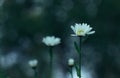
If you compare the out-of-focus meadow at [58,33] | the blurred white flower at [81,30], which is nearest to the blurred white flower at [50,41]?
the blurred white flower at [81,30]

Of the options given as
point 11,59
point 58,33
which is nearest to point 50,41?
point 58,33

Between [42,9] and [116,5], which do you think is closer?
[116,5]

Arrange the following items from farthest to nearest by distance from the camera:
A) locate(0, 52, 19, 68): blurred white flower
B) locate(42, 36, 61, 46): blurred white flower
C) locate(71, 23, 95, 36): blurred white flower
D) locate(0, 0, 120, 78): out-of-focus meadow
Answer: locate(0, 0, 120, 78): out-of-focus meadow, locate(0, 52, 19, 68): blurred white flower, locate(42, 36, 61, 46): blurred white flower, locate(71, 23, 95, 36): blurred white flower

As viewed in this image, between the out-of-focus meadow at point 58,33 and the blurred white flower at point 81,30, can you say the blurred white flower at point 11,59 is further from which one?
the blurred white flower at point 81,30

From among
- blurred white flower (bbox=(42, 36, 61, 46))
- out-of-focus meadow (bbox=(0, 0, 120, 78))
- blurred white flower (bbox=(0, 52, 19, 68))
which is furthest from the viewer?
out-of-focus meadow (bbox=(0, 0, 120, 78))

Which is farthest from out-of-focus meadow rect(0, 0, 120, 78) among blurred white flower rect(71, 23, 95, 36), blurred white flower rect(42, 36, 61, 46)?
blurred white flower rect(71, 23, 95, 36)

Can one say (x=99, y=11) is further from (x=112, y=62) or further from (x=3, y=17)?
(x=3, y=17)

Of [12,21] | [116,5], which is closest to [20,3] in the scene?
[12,21]

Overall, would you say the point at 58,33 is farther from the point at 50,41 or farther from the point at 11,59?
the point at 50,41

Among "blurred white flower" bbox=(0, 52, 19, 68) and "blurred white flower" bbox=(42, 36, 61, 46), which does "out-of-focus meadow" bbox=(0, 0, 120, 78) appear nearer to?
"blurred white flower" bbox=(0, 52, 19, 68)
